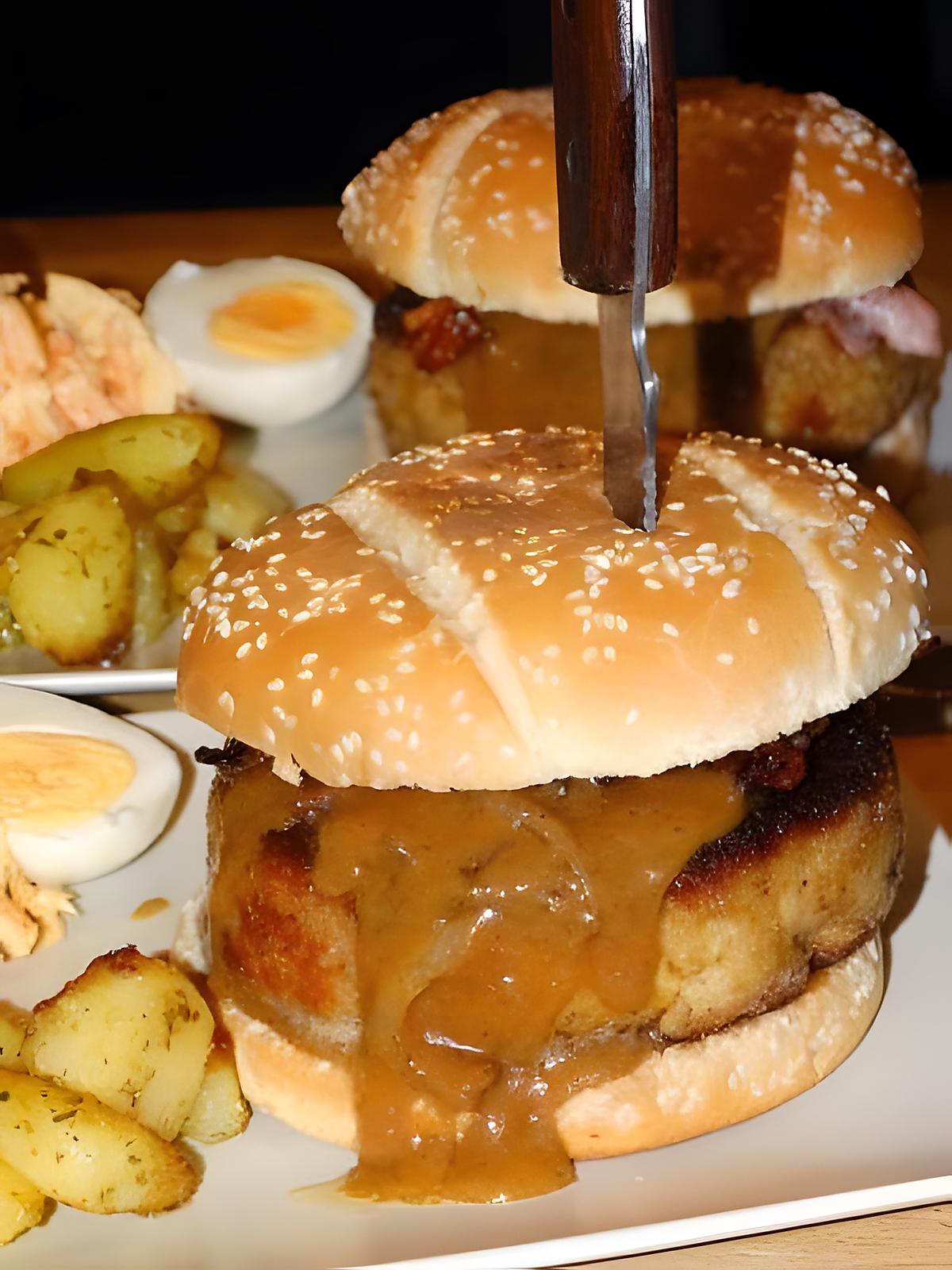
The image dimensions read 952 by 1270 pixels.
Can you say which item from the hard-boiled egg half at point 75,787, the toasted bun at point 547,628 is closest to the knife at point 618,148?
the toasted bun at point 547,628

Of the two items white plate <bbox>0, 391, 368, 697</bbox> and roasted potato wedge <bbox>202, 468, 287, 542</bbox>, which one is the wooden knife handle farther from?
roasted potato wedge <bbox>202, 468, 287, 542</bbox>

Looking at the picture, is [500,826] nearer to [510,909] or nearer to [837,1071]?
[510,909]

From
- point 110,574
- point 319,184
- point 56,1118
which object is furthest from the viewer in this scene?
point 319,184

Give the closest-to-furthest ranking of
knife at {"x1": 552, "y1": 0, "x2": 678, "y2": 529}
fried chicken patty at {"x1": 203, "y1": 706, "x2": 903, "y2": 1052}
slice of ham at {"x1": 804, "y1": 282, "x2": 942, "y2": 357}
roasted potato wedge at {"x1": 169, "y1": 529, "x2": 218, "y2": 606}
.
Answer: knife at {"x1": 552, "y1": 0, "x2": 678, "y2": 529}
fried chicken patty at {"x1": 203, "y1": 706, "x2": 903, "y2": 1052}
slice of ham at {"x1": 804, "y1": 282, "x2": 942, "y2": 357}
roasted potato wedge at {"x1": 169, "y1": 529, "x2": 218, "y2": 606}

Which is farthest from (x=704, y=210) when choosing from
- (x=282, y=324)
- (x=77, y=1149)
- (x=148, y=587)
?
(x=77, y=1149)

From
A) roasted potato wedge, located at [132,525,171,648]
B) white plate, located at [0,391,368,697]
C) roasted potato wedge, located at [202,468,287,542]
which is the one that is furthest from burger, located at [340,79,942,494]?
roasted potato wedge, located at [132,525,171,648]

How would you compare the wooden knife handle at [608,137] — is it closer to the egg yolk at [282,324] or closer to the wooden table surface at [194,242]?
the wooden table surface at [194,242]

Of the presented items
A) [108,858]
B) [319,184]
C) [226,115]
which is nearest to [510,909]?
[108,858]
